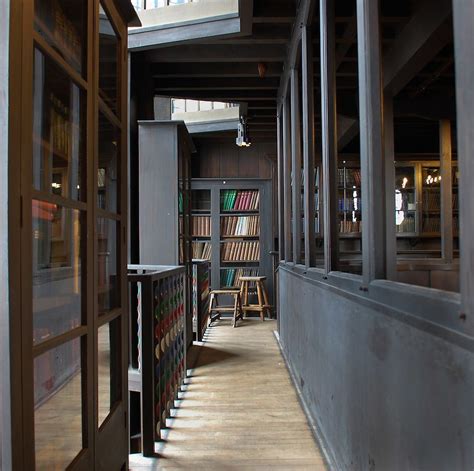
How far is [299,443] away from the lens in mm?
2914

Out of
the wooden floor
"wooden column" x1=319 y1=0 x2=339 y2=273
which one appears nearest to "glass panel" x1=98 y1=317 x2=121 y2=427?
the wooden floor

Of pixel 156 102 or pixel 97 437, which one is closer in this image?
pixel 97 437

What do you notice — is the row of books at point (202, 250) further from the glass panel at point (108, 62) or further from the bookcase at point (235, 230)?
the glass panel at point (108, 62)

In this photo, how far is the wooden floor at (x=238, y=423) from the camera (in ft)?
8.78

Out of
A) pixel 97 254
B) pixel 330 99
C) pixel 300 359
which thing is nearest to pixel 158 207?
pixel 300 359

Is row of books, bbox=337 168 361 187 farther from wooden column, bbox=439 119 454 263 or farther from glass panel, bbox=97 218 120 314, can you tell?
glass panel, bbox=97 218 120 314

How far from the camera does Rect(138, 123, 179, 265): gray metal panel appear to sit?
15.9 feet

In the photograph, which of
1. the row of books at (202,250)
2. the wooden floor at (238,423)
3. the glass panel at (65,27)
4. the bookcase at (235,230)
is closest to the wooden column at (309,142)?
the wooden floor at (238,423)

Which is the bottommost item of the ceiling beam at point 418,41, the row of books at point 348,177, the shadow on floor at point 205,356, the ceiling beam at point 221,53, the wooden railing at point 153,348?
the shadow on floor at point 205,356

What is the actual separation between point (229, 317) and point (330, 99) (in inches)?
236

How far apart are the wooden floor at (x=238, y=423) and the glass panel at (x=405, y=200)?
11.5 feet

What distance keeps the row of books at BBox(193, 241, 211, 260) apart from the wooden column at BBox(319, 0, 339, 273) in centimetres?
596

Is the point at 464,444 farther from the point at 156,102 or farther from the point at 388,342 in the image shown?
the point at 156,102

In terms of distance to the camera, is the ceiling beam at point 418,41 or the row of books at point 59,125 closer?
the row of books at point 59,125
